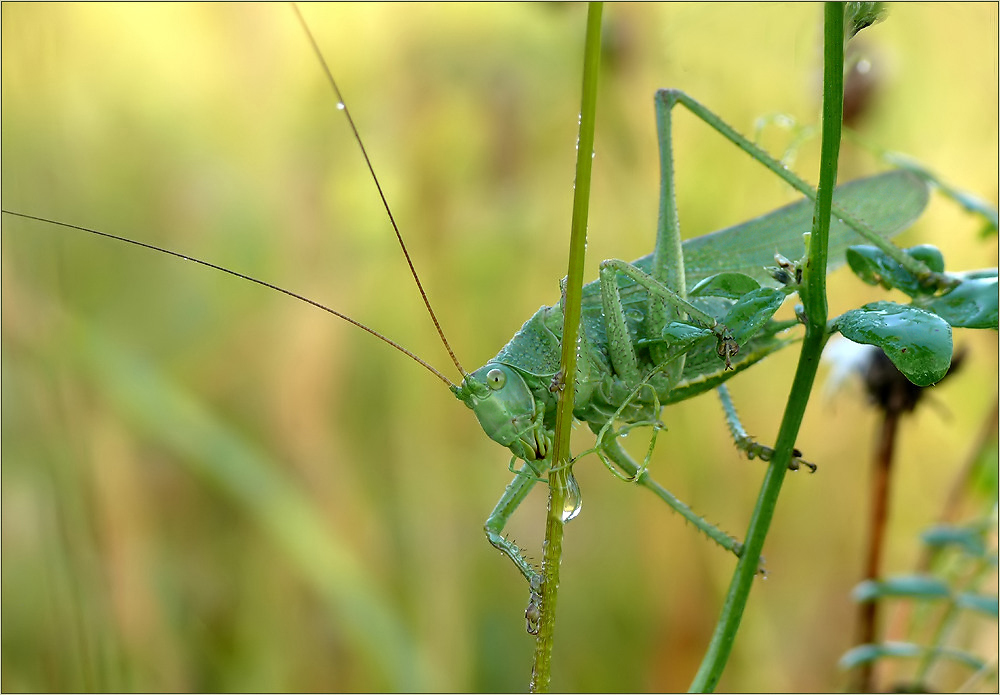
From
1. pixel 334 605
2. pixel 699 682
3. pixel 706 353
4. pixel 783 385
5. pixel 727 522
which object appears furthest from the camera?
pixel 783 385

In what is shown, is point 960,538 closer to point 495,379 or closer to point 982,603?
point 982,603

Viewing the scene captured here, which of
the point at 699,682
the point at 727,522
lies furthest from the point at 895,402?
the point at 727,522

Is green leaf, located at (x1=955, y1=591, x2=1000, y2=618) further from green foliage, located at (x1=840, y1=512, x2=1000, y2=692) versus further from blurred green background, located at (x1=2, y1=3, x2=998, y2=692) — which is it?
blurred green background, located at (x1=2, y1=3, x2=998, y2=692)

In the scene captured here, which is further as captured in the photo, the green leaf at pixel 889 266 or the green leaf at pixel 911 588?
the green leaf at pixel 911 588

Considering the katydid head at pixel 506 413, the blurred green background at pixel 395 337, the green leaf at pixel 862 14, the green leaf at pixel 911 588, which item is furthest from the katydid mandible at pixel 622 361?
the blurred green background at pixel 395 337

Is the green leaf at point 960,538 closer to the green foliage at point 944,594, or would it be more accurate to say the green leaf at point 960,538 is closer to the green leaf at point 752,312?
the green foliage at point 944,594

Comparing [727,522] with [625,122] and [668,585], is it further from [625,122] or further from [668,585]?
[625,122]

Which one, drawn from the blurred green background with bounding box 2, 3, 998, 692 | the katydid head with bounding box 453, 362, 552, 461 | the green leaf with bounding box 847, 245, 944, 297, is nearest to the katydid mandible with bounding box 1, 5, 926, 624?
the katydid head with bounding box 453, 362, 552, 461
